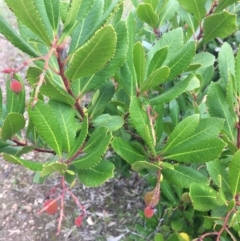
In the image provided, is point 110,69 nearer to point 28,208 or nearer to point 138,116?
point 138,116

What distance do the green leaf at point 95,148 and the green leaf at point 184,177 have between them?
10.0 inches

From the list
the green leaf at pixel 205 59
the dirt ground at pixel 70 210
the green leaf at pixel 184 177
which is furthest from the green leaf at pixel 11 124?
the dirt ground at pixel 70 210

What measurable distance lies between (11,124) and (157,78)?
1.34 feet

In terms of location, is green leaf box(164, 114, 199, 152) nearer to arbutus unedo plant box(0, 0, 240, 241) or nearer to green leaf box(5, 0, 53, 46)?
arbutus unedo plant box(0, 0, 240, 241)

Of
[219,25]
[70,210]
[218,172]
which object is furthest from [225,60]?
[70,210]

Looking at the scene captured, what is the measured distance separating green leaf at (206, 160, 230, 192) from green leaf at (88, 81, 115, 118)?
1.21 ft

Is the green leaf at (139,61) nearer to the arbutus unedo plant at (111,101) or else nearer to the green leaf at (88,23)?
the arbutus unedo plant at (111,101)

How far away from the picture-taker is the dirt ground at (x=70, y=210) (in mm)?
2254

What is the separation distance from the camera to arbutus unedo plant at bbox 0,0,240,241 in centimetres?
89

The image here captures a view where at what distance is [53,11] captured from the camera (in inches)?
34.5

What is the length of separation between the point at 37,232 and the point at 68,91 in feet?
4.95

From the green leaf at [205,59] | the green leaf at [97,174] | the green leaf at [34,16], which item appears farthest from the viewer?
the green leaf at [205,59]

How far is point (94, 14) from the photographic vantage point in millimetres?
1018

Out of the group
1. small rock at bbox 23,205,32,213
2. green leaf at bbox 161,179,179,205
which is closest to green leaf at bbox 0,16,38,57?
green leaf at bbox 161,179,179,205
